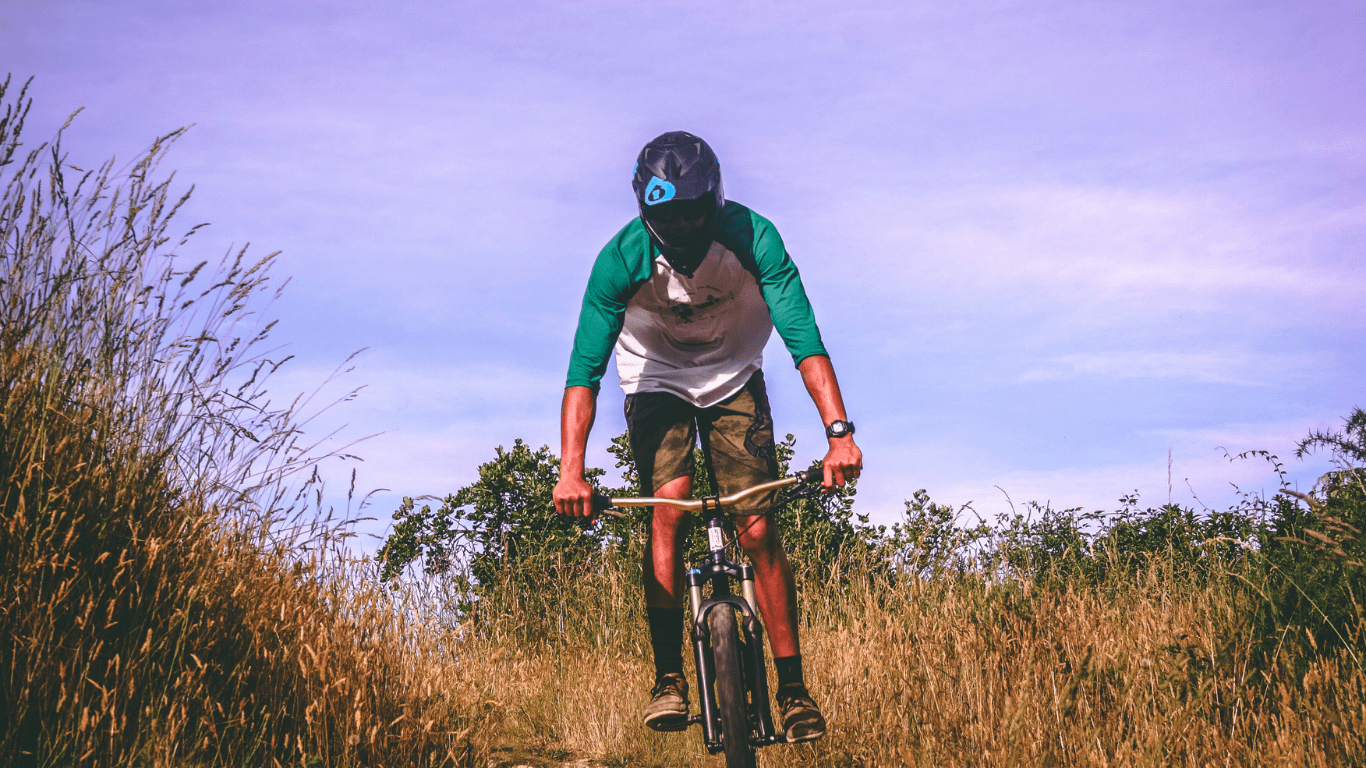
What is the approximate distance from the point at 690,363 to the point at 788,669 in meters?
1.32

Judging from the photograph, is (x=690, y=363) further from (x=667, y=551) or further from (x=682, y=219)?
(x=667, y=551)

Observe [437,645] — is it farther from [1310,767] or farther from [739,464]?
[1310,767]

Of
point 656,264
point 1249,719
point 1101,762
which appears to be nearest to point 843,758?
point 1101,762

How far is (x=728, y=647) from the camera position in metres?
3.39

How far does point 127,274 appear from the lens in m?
4.01

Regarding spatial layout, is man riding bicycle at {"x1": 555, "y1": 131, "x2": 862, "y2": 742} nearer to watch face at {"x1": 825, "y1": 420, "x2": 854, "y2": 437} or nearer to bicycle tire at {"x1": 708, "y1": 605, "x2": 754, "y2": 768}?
watch face at {"x1": 825, "y1": 420, "x2": 854, "y2": 437}

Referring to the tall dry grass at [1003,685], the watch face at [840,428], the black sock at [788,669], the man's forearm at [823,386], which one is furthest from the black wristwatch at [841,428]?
the tall dry grass at [1003,685]

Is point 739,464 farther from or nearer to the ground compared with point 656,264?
nearer to the ground

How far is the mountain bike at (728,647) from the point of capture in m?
3.34

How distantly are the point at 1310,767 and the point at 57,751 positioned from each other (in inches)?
164

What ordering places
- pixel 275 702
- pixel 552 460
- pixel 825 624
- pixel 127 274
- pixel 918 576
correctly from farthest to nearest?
pixel 552 460
pixel 825 624
pixel 918 576
pixel 127 274
pixel 275 702

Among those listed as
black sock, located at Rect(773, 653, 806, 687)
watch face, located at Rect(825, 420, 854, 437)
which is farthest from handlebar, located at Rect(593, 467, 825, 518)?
black sock, located at Rect(773, 653, 806, 687)

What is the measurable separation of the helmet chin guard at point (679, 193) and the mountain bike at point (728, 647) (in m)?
1.12

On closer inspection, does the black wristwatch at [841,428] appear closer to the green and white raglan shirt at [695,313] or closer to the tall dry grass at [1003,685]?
the green and white raglan shirt at [695,313]
